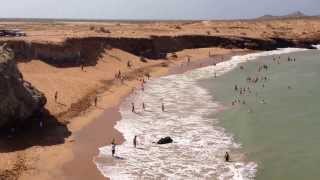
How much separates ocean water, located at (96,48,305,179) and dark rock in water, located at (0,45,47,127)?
693 centimetres

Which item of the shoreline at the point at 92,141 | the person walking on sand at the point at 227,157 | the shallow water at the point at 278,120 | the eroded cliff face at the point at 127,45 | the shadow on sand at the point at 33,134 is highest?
the eroded cliff face at the point at 127,45

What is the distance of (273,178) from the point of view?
33.3 metres

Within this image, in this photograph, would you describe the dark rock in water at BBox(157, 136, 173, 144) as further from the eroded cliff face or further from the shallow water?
the eroded cliff face

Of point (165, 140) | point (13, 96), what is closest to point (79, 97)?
point (13, 96)

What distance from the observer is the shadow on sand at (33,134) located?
38.2 m

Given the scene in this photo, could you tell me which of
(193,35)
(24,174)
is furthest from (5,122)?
(193,35)

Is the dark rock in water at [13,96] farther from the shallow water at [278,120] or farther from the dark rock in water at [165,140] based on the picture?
the shallow water at [278,120]

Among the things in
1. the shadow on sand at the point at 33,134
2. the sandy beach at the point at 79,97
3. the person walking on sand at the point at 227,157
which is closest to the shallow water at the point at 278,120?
the person walking on sand at the point at 227,157

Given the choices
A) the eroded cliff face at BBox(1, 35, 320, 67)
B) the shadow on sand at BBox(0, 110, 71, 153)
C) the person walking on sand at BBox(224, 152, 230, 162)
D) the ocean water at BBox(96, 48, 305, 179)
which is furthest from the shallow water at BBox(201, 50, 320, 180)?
A: the eroded cliff face at BBox(1, 35, 320, 67)

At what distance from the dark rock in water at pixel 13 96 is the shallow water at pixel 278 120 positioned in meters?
16.1

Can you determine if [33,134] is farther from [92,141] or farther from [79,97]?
[79,97]

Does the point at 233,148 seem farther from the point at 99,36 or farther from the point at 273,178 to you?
the point at 99,36

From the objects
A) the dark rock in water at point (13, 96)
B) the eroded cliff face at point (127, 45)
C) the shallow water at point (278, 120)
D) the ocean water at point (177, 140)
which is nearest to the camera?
the ocean water at point (177, 140)

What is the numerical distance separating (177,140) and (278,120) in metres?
11.7
